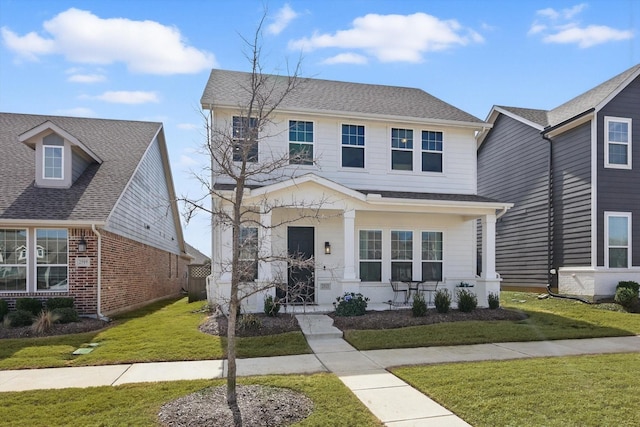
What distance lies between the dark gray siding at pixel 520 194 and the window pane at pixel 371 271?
22.7 ft

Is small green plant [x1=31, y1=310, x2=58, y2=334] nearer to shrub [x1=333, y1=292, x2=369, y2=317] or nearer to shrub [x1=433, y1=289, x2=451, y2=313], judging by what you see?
shrub [x1=333, y1=292, x2=369, y2=317]

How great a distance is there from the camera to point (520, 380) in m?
5.71

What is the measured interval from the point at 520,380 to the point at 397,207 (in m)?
6.56

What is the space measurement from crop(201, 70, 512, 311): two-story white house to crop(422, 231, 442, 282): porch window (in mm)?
31

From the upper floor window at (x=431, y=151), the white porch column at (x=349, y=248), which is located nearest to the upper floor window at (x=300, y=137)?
the white porch column at (x=349, y=248)

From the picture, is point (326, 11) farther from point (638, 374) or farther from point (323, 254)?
point (638, 374)

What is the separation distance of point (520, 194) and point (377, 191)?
26.2 feet

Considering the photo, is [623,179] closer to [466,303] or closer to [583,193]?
[583,193]

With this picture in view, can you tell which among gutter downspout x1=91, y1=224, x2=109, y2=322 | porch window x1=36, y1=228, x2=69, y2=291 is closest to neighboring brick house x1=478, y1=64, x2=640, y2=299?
gutter downspout x1=91, y1=224, x2=109, y2=322

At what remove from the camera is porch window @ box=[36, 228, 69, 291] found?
1085 centimetres

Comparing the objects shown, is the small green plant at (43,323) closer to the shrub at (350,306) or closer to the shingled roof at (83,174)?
the shingled roof at (83,174)

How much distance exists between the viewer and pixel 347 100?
1366 centimetres

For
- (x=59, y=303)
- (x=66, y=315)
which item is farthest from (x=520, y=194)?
(x=59, y=303)

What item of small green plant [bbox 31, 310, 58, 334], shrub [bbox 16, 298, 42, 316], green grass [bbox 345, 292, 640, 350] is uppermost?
shrub [bbox 16, 298, 42, 316]
